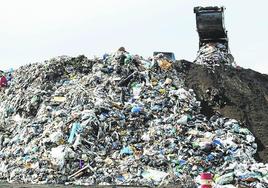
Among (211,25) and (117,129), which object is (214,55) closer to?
(211,25)

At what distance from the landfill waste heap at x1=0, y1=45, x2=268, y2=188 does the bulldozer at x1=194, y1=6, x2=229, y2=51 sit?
4.28 ft

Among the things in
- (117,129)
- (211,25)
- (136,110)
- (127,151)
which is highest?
(211,25)

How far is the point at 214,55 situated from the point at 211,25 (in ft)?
4.80

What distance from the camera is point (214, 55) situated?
21594mm

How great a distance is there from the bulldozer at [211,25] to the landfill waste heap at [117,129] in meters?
1.30

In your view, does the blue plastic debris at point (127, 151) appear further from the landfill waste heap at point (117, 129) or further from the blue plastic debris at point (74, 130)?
the blue plastic debris at point (74, 130)

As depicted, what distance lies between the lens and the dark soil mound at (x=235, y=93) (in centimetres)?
1800

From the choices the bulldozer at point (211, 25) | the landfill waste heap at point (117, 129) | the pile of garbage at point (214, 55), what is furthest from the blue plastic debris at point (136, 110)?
the pile of garbage at point (214, 55)

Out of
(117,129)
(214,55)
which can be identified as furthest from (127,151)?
(214,55)

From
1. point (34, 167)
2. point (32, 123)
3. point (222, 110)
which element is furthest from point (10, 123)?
point (222, 110)

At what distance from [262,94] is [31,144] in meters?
9.22

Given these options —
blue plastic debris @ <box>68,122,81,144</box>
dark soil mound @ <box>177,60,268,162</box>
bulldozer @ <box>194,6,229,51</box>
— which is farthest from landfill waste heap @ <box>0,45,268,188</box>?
bulldozer @ <box>194,6,229,51</box>

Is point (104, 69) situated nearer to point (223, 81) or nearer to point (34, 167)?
point (223, 81)

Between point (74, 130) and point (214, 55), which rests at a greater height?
point (214, 55)
